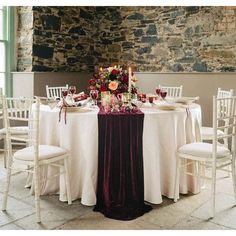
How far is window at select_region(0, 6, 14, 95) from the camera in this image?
5.20 meters

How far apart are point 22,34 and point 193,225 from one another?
161 inches

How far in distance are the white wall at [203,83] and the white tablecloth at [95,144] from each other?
2201 millimetres

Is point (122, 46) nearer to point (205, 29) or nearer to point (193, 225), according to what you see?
point (205, 29)

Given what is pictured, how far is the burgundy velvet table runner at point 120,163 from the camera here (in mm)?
2852

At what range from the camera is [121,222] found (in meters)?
2.64

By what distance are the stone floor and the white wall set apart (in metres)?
2.28

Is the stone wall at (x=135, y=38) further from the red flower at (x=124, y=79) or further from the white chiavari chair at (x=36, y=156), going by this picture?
the white chiavari chair at (x=36, y=156)

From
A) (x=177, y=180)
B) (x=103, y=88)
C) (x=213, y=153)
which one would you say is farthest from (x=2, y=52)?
(x=213, y=153)

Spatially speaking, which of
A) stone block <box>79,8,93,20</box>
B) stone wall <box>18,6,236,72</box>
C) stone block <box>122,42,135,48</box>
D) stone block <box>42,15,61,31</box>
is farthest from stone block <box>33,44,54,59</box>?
stone block <box>122,42,135,48</box>

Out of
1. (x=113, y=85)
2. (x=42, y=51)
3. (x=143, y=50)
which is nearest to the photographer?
(x=113, y=85)

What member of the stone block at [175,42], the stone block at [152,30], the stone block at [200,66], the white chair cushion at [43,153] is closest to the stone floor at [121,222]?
the white chair cushion at [43,153]

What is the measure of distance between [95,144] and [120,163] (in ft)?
0.89

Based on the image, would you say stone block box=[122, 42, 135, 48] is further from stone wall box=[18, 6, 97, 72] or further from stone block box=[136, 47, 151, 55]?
stone wall box=[18, 6, 97, 72]

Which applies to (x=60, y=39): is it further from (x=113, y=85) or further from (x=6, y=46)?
(x=113, y=85)
